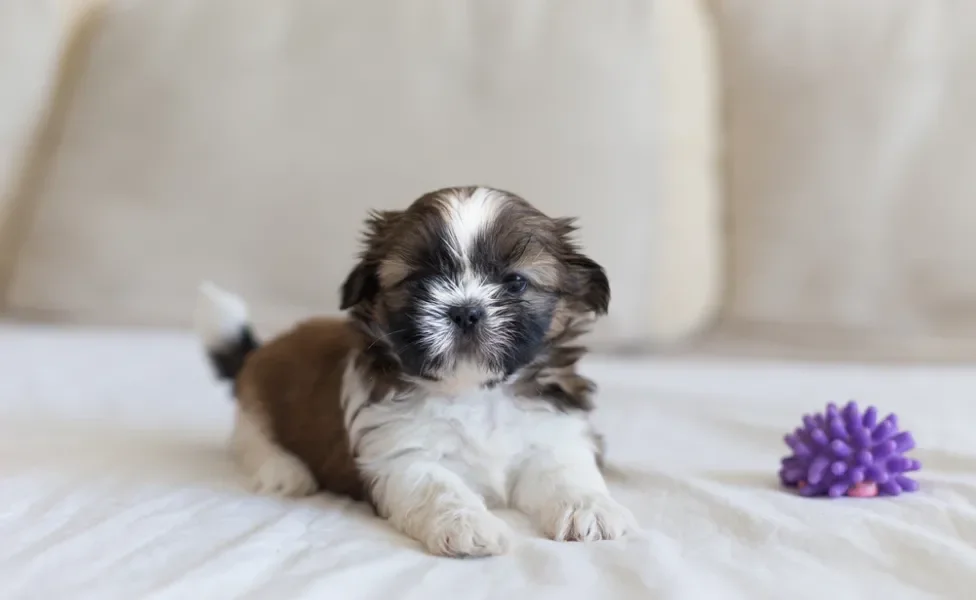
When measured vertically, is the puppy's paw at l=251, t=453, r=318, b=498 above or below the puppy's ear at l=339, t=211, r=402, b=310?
below

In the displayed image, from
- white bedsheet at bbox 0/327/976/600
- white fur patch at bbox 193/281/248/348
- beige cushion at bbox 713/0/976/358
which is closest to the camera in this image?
white bedsheet at bbox 0/327/976/600

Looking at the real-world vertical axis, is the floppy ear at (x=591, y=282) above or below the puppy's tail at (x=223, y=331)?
above

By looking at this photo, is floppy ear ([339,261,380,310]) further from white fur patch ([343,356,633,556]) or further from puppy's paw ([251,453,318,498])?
puppy's paw ([251,453,318,498])

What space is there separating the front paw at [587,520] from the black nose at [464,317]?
31 centimetres

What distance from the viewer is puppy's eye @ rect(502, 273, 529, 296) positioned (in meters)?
1.47

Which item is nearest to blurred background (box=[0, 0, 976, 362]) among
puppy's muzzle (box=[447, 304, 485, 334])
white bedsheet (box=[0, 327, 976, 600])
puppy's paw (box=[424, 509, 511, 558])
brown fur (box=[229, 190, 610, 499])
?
white bedsheet (box=[0, 327, 976, 600])

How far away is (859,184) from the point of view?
2320mm

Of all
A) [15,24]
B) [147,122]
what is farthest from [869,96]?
[15,24]

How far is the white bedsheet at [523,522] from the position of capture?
1.07m

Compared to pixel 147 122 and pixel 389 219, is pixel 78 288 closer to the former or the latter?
pixel 147 122

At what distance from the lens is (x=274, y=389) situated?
1.84 m

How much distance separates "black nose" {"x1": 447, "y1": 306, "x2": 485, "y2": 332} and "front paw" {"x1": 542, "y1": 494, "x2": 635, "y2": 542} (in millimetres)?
306

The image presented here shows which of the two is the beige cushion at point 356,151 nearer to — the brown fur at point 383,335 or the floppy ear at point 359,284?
the brown fur at point 383,335

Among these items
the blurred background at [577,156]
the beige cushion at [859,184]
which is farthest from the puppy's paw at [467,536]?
the beige cushion at [859,184]
